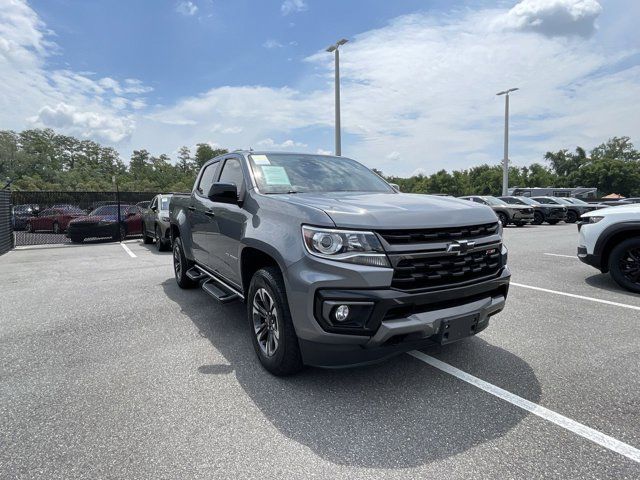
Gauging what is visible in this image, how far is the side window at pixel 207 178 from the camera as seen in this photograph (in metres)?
5.00

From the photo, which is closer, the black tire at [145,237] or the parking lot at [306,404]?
the parking lot at [306,404]

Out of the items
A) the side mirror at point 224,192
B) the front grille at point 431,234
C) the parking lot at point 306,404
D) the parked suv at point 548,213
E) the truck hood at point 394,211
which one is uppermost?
the side mirror at point 224,192

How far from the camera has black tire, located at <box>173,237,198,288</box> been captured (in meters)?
6.06

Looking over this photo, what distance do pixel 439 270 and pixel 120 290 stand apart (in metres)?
5.44

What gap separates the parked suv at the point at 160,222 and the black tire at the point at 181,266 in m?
4.14

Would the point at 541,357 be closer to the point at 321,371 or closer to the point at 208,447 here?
the point at 321,371

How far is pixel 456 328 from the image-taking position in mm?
2744

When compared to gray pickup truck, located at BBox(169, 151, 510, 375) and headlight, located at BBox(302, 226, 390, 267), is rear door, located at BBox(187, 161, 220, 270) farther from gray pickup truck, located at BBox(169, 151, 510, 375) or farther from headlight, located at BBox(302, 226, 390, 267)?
headlight, located at BBox(302, 226, 390, 267)

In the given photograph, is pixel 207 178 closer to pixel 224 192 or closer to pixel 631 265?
pixel 224 192

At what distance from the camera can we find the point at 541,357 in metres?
3.50

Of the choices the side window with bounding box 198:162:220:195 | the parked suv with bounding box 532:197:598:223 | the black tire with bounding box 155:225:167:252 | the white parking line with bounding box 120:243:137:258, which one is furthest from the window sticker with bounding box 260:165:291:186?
the parked suv with bounding box 532:197:598:223

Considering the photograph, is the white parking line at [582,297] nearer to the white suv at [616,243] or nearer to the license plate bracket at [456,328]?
the white suv at [616,243]

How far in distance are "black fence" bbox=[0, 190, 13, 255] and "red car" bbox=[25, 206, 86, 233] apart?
5580mm

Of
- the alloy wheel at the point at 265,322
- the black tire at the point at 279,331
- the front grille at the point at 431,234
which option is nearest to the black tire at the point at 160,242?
the alloy wheel at the point at 265,322
